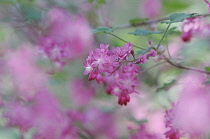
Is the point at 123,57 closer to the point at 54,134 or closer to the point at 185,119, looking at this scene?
the point at 185,119

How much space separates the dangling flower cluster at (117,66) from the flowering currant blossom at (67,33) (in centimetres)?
46

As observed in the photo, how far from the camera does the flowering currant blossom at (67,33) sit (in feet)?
5.56

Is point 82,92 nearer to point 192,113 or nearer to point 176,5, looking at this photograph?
point 176,5

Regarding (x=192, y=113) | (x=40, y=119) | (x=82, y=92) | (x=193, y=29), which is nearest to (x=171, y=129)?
(x=192, y=113)

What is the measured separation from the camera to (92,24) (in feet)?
6.82

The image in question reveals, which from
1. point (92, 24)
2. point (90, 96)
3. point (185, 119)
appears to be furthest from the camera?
point (90, 96)

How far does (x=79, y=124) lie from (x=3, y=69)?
503 millimetres

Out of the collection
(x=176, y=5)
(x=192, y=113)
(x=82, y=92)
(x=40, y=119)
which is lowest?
(x=192, y=113)

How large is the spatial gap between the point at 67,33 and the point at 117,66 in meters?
0.89

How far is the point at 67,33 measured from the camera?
204 centimetres

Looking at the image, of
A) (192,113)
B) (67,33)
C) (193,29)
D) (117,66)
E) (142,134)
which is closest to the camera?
(192,113)

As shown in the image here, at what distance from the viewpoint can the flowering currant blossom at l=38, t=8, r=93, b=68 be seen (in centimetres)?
170

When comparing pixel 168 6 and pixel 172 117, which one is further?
pixel 168 6

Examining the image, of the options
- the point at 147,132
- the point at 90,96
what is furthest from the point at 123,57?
the point at 90,96
